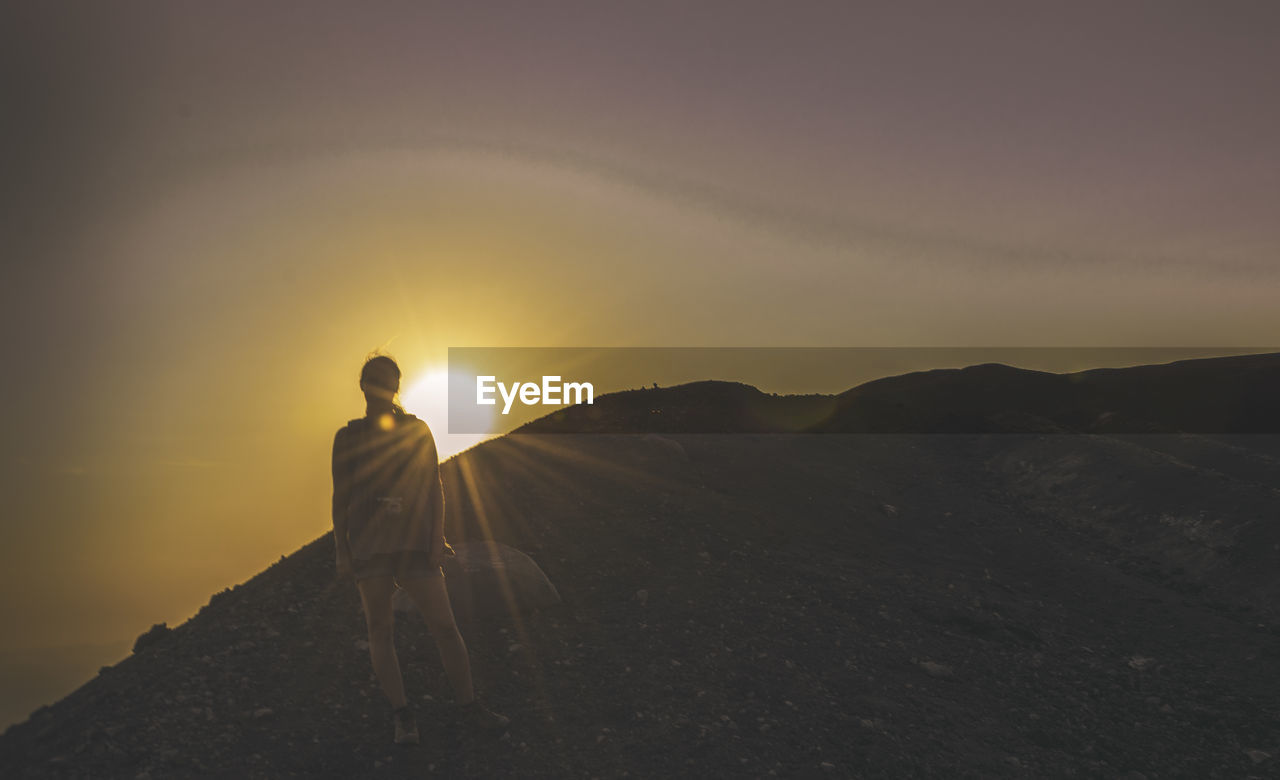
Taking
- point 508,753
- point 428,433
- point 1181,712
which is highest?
point 428,433

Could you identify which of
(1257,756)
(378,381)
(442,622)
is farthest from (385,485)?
(1257,756)

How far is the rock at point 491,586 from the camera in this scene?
8812 millimetres

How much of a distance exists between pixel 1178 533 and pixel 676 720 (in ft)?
41.6

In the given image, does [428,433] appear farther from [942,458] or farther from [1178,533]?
[942,458]

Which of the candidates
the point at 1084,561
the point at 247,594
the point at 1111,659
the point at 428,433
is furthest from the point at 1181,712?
the point at 247,594

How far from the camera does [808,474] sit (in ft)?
53.1

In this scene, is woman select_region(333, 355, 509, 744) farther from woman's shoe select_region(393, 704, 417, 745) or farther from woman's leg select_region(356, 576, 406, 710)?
woman's shoe select_region(393, 704, 417, 745)

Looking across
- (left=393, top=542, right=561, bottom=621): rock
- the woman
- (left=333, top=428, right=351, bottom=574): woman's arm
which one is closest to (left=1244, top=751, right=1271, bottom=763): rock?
(left=393, top=542, right=561, bottom=621): rock

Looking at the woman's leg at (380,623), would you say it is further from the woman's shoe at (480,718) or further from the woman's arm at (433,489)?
the woman's shoe at (480,718)

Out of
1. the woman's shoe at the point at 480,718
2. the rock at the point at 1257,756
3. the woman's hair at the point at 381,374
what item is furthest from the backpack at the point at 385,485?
the rock at the point at 1257,756

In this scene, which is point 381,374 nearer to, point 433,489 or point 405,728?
point 433,489

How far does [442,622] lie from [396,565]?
0.59 metres

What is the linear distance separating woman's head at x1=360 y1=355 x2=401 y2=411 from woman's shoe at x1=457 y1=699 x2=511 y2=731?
102 inches

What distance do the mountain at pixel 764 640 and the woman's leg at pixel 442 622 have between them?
0.47 metres
